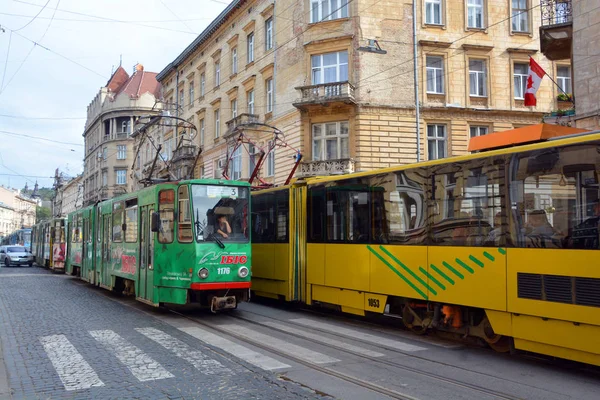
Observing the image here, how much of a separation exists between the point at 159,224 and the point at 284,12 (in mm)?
21497

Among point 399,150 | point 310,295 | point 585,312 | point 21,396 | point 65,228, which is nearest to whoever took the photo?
point 21,396

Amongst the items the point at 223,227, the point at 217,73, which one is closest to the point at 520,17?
the point at 217,73

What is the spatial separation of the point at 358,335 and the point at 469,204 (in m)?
3.16

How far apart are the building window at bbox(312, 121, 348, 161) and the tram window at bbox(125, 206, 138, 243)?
1470 cm

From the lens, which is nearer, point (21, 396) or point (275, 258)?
point (21, 396)

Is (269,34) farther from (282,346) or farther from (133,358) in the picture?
(133,358)

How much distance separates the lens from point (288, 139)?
97.2 feet

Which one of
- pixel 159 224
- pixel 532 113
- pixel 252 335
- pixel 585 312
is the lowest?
pixel 252 335

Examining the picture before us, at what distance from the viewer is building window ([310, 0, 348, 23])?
1097 inches

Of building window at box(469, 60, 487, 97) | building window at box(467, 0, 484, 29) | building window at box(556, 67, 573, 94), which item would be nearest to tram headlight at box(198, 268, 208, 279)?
building window at box(469, 60, 487, 97)

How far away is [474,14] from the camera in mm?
28844

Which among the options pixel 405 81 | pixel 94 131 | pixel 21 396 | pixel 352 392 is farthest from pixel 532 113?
pixel 94 131

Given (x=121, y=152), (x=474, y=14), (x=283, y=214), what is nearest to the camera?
(x=283, y=214)

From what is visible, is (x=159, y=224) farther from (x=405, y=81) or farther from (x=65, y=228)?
(x=405, y=81)
